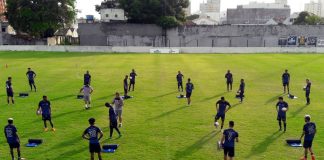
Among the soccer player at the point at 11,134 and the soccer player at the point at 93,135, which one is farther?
the soccer player at the point at 11,134

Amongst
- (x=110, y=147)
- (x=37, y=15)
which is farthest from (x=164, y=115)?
(x=37, y=15)

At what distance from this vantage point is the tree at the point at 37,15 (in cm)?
7800

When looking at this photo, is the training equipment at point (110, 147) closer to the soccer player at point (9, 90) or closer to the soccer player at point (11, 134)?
the soccer player at point (11, 134)

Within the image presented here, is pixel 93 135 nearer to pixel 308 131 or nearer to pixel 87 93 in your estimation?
pixel 308 131

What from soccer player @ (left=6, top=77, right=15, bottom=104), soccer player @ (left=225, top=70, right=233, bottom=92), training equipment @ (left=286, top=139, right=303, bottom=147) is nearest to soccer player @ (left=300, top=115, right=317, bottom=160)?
training equipment @ (left=286, top=139, right=303, bottom=147)

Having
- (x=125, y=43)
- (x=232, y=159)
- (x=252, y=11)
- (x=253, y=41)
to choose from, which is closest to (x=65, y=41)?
(x=125, y=43)

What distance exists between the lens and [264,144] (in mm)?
16453

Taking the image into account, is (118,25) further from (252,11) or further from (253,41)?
(252,11)

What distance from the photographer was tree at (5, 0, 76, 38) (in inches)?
3071

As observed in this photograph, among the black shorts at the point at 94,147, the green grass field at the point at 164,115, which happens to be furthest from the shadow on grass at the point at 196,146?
the black shorts at the point at 94,147

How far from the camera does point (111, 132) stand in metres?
17.2

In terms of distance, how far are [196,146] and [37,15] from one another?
6899cm

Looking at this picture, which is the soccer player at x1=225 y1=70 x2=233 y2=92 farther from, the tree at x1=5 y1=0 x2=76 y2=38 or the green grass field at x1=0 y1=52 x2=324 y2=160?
the tree at x1=5 y1=0 x2=76 y2=38

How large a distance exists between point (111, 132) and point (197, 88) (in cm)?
1424
